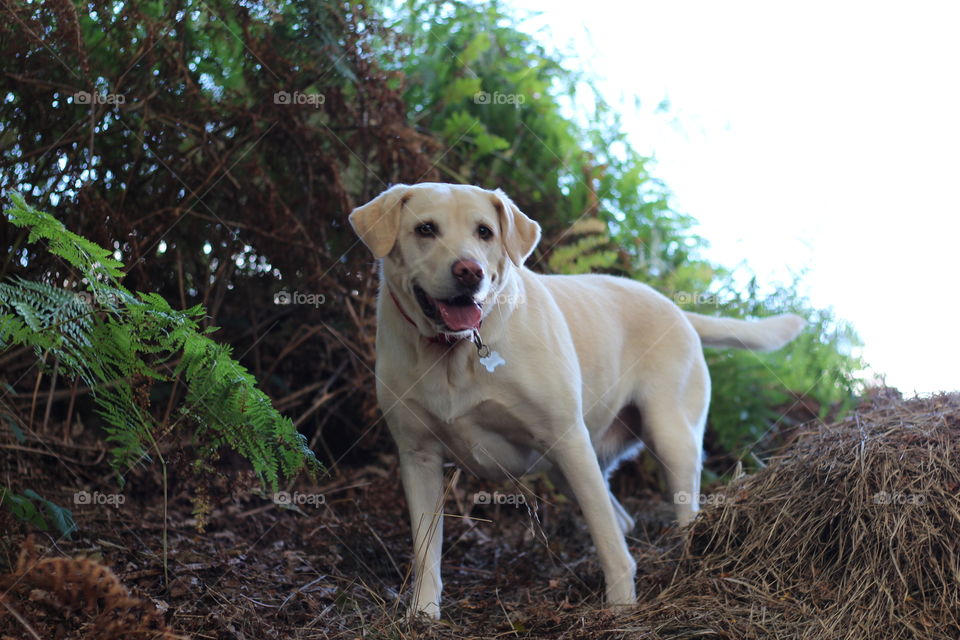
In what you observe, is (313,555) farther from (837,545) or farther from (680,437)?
(837,545)

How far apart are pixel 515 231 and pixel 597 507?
1287 millimetres

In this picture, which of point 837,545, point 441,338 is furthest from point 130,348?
point 837,545

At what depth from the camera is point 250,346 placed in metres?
5.50

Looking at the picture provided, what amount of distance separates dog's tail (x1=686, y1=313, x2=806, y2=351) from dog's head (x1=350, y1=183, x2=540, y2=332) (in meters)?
1.66

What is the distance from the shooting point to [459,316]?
3.54 meters

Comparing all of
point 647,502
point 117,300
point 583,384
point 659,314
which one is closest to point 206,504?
point 117,300

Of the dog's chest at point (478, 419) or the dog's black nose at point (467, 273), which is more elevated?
the dog's black nose at point (467, 273)

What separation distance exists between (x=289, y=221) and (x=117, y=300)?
2.03 meters

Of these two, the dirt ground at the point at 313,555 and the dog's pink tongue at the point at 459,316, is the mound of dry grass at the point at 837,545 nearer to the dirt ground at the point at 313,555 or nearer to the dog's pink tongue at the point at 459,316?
the dirt ground at the point at 313,555

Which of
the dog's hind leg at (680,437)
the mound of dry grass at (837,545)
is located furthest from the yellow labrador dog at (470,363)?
the dog's hind leg at (680,437)

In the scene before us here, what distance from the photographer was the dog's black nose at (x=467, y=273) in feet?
11.3

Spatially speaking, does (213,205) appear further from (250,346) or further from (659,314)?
(659,314)

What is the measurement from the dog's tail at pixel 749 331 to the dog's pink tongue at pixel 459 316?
199 cm

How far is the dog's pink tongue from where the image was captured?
3.53 meters
